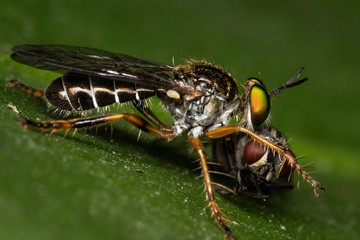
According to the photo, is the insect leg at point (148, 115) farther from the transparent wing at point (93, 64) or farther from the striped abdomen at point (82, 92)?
the transparent wing at point (93, 64)

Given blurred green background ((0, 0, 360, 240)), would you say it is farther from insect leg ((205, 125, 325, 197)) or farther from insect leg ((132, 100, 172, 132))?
insect leg ((205, 125, 325, 197))

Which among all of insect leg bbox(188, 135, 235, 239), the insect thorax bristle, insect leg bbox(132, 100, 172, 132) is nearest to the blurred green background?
insect leg bbox(188, 135, 235, 239)

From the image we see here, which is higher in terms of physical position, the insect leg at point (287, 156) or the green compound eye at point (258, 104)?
the green compound eye at point (258, 104)

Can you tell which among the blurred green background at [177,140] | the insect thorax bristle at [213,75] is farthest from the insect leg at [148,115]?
the insect thorax bristle at [213,75]

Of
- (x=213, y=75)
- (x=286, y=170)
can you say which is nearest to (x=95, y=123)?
(x=213, y=75)

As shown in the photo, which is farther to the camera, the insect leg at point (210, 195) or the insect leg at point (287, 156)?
the insect leg at point (287, 156)

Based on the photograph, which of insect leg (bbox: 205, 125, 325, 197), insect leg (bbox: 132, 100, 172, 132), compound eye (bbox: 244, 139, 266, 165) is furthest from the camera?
insect leg (bbox: 132, 100, 172, 132)

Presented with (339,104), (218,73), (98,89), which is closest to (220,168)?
(218,73)

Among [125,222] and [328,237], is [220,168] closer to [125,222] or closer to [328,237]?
[328,237]
